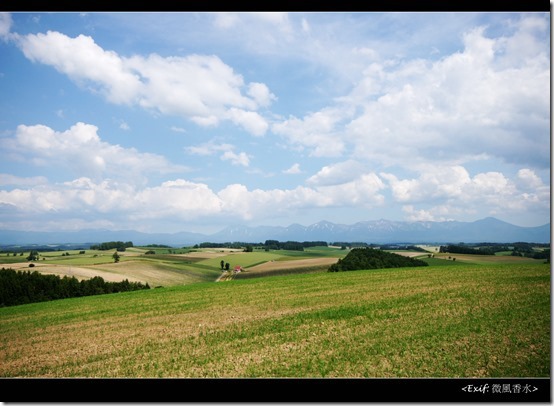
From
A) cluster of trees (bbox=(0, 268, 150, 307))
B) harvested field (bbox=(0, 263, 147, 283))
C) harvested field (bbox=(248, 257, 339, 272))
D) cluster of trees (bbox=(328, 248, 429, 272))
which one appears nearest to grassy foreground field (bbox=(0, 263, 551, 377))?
cluster of trees (bbox=(0, 268, 150, 307))

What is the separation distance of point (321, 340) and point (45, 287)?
24.9 m

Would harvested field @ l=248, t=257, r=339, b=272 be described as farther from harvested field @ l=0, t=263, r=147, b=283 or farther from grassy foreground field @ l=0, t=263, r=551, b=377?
grassy foreground field @ l=0, t=263, r=551, b=377

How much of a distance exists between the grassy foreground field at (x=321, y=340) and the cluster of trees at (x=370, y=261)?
36.7 ft

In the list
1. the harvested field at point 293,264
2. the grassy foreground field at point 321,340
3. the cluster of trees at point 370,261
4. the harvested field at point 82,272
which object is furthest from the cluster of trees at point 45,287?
the cluster of trees at point 370,261

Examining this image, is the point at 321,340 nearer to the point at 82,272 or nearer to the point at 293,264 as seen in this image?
the point at 293,264

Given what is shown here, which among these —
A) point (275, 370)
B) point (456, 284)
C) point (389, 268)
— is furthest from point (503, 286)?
point (389, 268)

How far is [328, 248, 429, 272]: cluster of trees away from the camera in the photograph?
24.0 metres

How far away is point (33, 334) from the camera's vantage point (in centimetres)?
1094

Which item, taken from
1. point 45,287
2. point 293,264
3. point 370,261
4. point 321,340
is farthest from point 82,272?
point 321,340

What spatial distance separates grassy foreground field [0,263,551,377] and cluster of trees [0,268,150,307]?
796 cm

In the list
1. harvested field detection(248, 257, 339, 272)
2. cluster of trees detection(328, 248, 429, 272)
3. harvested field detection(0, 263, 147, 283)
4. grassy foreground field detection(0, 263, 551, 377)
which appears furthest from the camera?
harvested field detection(248, 257, 339, 272)

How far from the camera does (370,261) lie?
1062 inches
